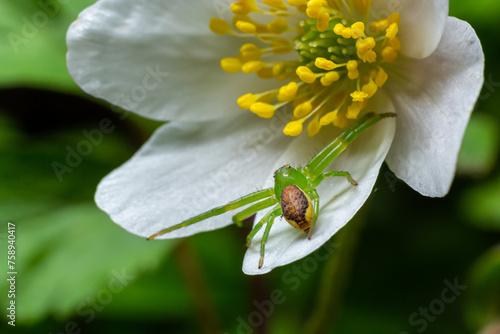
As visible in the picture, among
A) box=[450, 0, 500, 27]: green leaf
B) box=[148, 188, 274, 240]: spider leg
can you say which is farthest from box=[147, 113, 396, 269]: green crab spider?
box=[450, 0, 500, 27]: green leaf

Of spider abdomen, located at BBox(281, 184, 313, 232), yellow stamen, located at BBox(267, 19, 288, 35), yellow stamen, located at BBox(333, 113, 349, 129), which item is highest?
yellow stamen, located at BBox(267, 19, 288, 35)

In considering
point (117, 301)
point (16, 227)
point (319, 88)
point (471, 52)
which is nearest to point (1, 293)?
point (16, 227)

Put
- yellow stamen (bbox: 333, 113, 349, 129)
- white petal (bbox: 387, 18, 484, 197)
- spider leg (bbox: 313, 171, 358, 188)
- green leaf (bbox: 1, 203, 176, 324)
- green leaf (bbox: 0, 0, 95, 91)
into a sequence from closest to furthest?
white petal (bbox: 387, 18, 484, 197) → spider leg (bbox: 313, 171, 358, 188) → yellow stamen (bbox: 333, 113, 349, 129) → green leaf (bbox: 1, 203, 176, 324) → green leaf (bbox: 0, 0, 95, 91)

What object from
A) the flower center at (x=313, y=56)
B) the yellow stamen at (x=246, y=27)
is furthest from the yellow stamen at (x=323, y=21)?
the yellow stamen at (x=246, y=27)

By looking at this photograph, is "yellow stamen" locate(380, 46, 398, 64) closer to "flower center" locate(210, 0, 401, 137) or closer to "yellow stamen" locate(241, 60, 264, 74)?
"flower center" locate(210, 0, 401, 137)

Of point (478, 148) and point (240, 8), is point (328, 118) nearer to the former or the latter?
point (240, 8)

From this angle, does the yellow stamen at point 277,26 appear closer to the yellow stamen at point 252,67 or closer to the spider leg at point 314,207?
the yellow stamen at point 252,67
